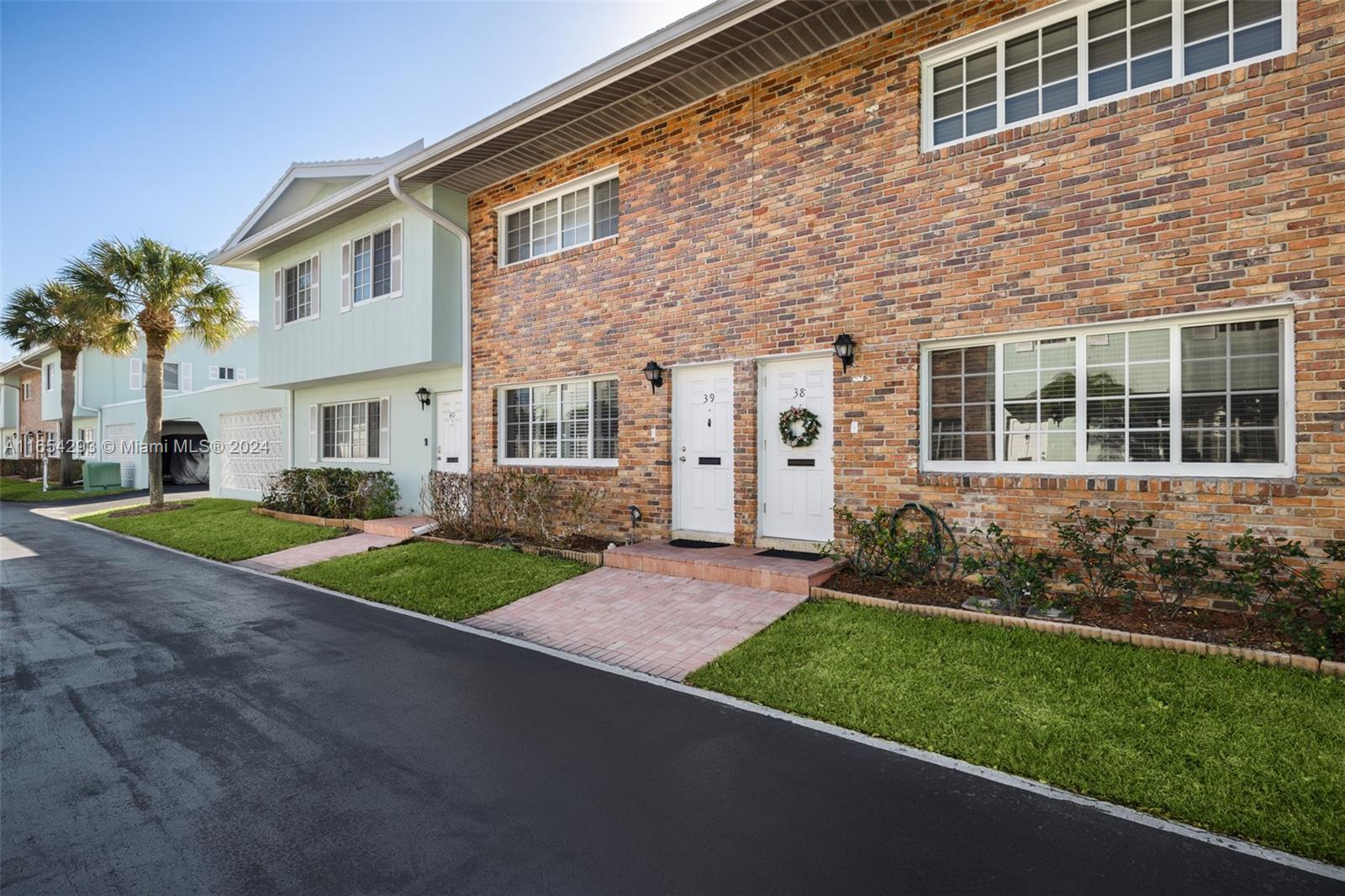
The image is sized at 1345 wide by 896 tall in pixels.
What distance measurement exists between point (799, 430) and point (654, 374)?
7.24 ft

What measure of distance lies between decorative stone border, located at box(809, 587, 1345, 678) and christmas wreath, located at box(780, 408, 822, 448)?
78.7 inches

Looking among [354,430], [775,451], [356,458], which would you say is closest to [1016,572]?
[775,451]

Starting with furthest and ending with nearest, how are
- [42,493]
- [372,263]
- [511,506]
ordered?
[42,493]
[372,263]
[511,506]

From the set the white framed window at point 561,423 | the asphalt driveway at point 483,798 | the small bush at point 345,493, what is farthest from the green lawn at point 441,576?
the small bush at point 345,493

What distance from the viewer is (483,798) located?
3113 millimetres

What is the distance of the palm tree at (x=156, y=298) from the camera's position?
15.2 meters

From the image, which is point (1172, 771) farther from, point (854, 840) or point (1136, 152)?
point (1136, 152)

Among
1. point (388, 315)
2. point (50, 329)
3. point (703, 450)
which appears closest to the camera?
point (703, 450)

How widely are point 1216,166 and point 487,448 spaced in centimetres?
1004

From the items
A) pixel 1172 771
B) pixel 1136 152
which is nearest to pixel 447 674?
pixel 1172 771

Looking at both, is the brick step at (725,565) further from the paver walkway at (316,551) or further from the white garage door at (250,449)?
the white garage door at (250,449)

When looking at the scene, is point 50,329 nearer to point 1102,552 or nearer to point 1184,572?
point 1102,552

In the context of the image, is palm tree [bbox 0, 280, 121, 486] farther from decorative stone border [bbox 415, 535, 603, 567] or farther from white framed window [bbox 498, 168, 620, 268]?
decorative stone border [bbox 415, 535, 603, 567]

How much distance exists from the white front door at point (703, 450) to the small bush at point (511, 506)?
144 centimetres
